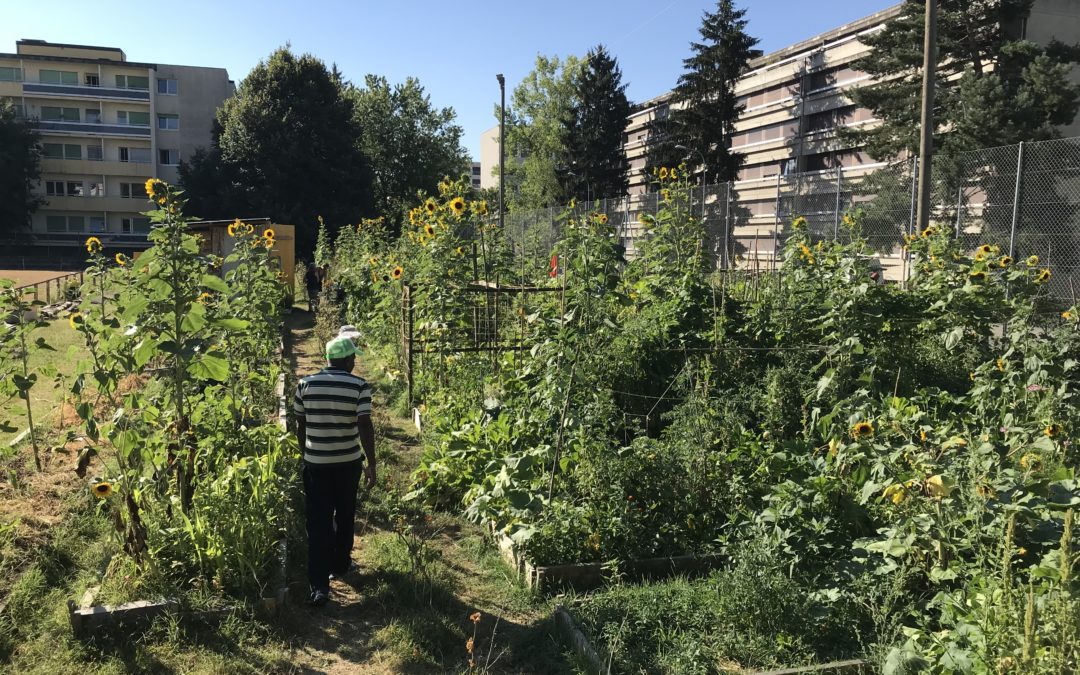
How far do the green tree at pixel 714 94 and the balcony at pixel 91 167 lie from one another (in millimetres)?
39013

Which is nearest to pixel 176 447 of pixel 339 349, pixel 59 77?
pixel 339 349

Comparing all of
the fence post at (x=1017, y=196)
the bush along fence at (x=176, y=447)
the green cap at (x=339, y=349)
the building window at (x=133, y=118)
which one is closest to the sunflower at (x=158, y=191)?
the bush along fence at (x=176, y=447)

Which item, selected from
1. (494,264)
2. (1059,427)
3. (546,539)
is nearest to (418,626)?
Answer: (546,539)

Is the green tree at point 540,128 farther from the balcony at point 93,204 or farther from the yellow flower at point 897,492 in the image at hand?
the yellow flower at point 897,492

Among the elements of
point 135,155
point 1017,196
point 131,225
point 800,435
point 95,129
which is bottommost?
point 800,435

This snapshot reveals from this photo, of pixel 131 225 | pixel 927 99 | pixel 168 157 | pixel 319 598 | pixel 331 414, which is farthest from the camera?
pixel 168 157

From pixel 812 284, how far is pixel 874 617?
3.78 meters

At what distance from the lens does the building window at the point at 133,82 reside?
56.1 metres

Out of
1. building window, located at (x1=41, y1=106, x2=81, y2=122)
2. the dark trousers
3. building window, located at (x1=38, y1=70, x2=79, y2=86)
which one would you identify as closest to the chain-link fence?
the dark trousers

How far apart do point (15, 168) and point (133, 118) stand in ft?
33.5

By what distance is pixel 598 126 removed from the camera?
4906 cm

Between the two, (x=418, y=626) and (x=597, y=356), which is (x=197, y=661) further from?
(x=597, y=356)

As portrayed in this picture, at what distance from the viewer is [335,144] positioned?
39000 millimetres

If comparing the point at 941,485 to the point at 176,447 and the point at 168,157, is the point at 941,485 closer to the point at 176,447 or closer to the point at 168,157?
the point at 176,447
